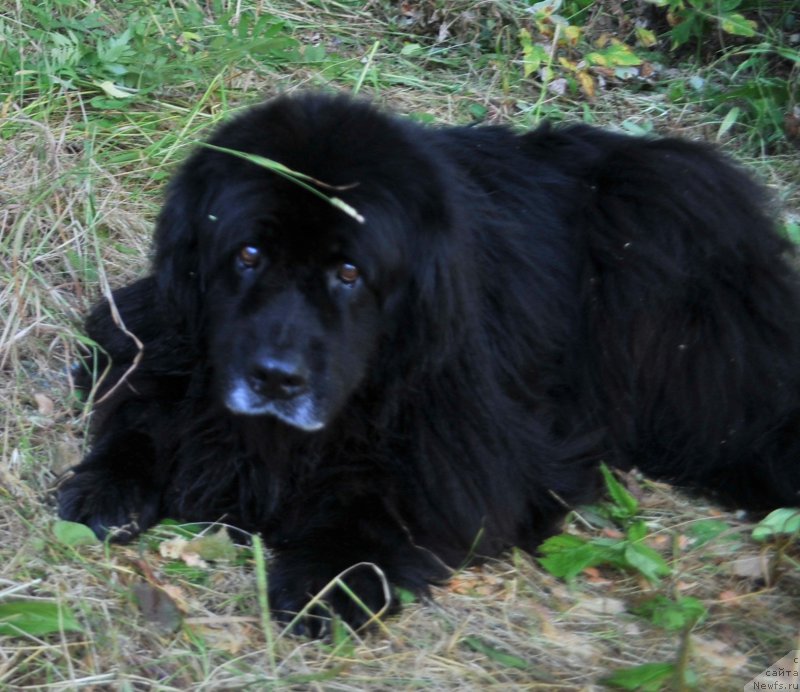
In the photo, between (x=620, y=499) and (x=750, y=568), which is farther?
(x=620, y=499)

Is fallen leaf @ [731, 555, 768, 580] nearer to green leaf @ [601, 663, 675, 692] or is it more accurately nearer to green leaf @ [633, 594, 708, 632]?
green leaf @ [633, 594, 708, 632]

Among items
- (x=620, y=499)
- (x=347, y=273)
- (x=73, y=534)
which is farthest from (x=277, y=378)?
(x=620, y=499)

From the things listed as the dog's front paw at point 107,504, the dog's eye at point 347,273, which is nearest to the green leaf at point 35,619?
the dog's front paw at point 107,504

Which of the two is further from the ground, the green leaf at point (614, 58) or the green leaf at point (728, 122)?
the green leaf at point (614, 58)

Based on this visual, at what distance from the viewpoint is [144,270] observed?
15.0ft

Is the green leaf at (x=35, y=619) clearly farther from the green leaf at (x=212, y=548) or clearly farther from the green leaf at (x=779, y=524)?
the green leaf at (x=779, y=524)

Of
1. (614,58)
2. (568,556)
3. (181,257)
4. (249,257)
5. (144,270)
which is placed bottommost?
(568,556)

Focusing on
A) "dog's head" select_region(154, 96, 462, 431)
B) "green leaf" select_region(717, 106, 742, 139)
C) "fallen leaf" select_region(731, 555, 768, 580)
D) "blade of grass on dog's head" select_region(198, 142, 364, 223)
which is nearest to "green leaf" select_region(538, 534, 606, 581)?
"fallen leaf" select_region(731, 555, 768, 580)

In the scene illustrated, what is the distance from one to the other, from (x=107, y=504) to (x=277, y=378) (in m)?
0.71

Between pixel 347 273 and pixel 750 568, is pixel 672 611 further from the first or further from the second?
pixel 347 273

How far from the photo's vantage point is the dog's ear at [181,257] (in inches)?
136

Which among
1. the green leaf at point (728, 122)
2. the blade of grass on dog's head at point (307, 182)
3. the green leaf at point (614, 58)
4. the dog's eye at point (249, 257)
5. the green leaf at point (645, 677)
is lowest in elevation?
the green leaf at point (645, 677)

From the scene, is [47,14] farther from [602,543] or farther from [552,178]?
[602,543]

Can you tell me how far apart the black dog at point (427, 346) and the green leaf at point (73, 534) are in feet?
0.38
